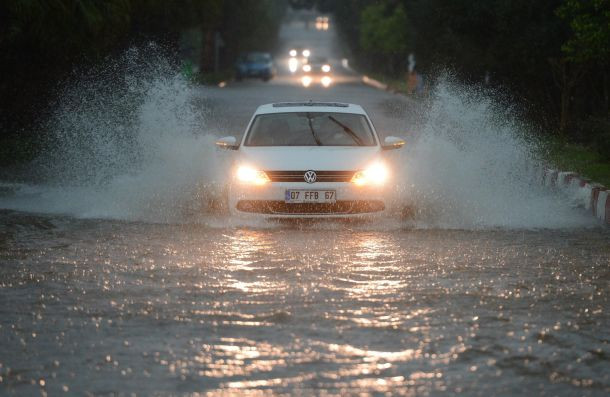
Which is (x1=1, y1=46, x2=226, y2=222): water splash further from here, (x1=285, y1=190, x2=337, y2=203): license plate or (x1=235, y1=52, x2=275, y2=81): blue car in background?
(x1=235, y1=52, x2=275, y2=81): blue car in background

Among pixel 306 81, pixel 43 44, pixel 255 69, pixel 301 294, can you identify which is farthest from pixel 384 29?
pixel 301 294

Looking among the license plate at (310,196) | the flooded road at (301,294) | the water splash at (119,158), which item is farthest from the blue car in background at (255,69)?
the license plate at (310,196)

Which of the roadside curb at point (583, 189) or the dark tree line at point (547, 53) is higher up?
the dark tree line at point (547, 53)

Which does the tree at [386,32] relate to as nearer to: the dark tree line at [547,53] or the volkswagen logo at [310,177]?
the dark tree line at [547,53]

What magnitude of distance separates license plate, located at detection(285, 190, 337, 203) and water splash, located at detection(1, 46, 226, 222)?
150 cm

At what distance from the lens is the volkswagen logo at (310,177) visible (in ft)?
43.1

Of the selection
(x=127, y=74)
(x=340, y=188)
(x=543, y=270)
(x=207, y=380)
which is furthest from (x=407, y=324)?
(x=127, y=74)

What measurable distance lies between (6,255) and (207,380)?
506 cm

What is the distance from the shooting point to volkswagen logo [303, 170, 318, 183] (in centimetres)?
1313

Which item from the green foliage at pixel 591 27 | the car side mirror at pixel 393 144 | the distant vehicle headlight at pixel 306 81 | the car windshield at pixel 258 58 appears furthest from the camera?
the car windshield at pixel 258 58

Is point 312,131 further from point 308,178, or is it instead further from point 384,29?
point 384,29

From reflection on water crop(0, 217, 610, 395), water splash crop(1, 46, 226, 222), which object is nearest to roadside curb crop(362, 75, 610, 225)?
reflection on water crop(0, 217, 610, 395)

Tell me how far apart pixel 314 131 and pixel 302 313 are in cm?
655

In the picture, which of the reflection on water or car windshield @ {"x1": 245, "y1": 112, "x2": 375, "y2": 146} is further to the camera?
car windshield @ {"x1": 245, "y1": 112, "x2": 375, "y2": 146}
